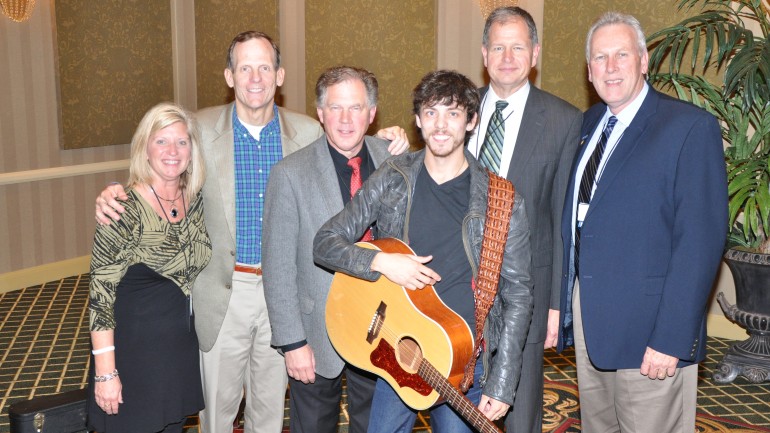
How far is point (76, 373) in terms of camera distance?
15.8 ft

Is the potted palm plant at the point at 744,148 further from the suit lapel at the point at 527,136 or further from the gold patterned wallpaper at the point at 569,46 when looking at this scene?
the suit lapel at the point at 527,136

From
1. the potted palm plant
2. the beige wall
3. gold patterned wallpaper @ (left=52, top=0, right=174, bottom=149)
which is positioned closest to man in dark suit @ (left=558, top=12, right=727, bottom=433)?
the potted palm plant

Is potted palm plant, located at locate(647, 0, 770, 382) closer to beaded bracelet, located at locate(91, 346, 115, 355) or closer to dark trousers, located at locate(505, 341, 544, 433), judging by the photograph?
dark trousers, located at locate(505, 341, 544, 433)

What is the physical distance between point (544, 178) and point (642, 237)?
0.46 metres

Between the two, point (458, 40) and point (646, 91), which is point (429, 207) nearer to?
point (646, 91)

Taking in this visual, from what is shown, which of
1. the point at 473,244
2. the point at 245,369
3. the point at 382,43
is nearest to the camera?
the point at 473,244

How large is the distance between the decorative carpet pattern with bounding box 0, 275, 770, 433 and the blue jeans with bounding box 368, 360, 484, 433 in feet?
4.77

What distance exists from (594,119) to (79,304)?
4748 mm

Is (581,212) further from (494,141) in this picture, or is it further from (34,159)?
(34,159)

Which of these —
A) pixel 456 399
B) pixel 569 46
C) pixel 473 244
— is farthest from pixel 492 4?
pixel 456 399

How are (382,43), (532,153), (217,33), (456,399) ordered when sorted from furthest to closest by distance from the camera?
(217,33), (382,43), (532,153), (456,399)

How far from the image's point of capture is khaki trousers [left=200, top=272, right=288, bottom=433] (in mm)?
3080

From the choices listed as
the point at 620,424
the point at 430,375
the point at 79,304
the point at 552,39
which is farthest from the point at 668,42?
the point at 79,304

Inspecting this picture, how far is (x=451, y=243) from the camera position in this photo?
7.98ft
